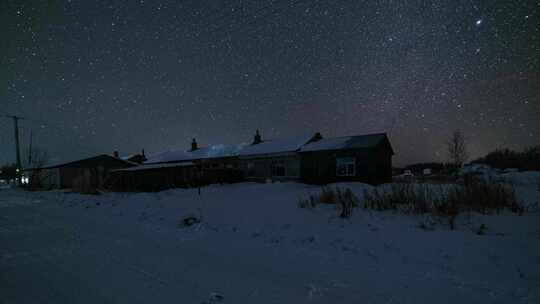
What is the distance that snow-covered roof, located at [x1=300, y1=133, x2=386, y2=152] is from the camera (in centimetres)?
2048

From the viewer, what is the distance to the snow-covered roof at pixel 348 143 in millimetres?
20484

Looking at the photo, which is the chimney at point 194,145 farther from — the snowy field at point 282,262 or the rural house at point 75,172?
the snowy field at point 282,262

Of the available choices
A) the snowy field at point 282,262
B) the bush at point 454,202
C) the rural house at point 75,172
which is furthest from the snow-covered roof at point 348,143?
the rural house at point 75,172

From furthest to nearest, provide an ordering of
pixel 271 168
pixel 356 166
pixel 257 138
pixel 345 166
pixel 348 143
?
pixel 257 138, pixel 271 168, pixel 348 143, pixel 345 166, pixel 356 166

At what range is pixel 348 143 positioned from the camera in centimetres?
2170

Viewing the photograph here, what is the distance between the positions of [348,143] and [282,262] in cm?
1901

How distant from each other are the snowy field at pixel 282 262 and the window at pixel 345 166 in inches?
568

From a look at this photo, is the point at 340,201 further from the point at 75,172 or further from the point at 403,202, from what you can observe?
the point at 75,172

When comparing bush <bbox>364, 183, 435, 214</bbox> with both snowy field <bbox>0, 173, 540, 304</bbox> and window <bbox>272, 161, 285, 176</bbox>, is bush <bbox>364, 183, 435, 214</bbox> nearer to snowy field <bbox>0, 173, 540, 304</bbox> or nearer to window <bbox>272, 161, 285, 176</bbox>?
snowy field <bbox>0, 173, 540, 304</bbox>

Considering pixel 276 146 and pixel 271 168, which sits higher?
pixel 276 146

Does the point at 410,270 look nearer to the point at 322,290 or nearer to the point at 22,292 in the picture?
the point at 322,290

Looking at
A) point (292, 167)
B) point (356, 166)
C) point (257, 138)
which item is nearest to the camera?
point (356, 166)

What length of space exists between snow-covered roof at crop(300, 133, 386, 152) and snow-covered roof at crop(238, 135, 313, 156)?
133 centimetres

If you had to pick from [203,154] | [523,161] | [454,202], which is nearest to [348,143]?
[454,202]
